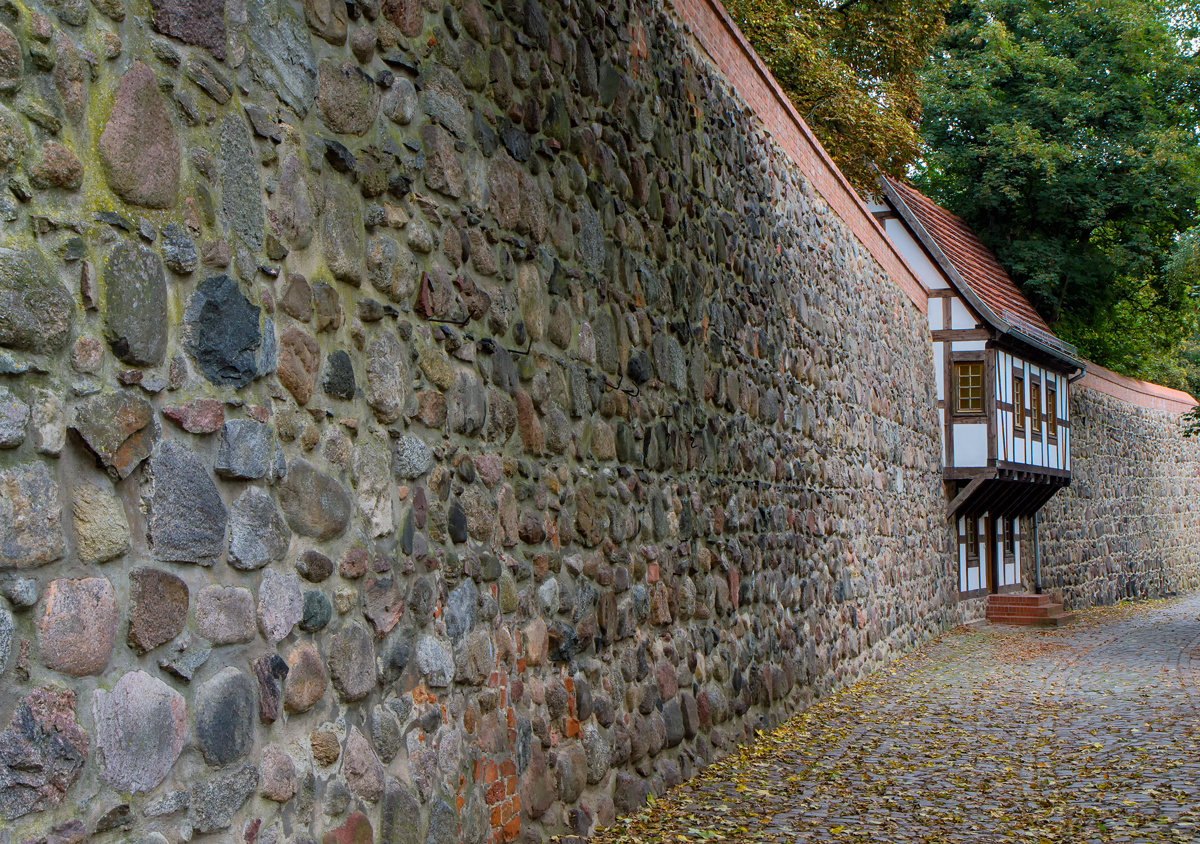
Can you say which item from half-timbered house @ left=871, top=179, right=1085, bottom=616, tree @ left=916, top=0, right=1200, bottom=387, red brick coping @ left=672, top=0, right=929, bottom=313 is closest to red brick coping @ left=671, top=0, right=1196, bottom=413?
red brick coping @ left=672, top=0, right=929, bottom=313

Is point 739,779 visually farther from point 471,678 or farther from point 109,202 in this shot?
point 109,202

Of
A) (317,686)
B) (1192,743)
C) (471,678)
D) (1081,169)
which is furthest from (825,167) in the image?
(1081,169)

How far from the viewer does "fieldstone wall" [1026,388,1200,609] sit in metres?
24.7

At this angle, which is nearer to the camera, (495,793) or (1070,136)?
(495,793)

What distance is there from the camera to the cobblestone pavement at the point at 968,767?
6000 mm

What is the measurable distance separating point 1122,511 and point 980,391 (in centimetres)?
Answer: 1093

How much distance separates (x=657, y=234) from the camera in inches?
280

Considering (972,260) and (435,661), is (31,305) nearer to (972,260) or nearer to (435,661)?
(435,661)

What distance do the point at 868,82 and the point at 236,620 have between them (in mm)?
18884

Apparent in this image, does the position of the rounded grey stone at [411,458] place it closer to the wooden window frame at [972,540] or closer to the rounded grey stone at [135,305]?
the rounded grey stone at [135,305]

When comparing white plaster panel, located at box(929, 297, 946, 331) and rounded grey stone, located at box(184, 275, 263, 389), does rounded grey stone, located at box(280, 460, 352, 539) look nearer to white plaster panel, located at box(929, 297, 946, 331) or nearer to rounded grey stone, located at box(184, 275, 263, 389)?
rounded grey stone, located at box(184, 275, 263, 389)

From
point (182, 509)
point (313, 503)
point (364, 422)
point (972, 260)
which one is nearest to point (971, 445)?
point (972, 260)

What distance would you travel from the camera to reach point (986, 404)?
19.2 m

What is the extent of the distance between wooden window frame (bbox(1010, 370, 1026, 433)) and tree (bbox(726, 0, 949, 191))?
445cm
